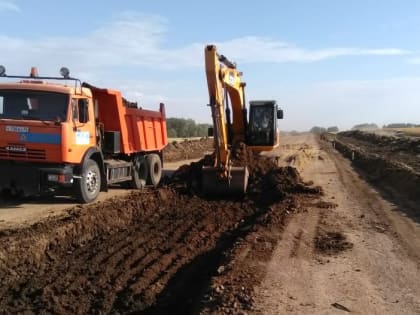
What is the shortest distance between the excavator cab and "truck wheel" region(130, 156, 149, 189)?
395 cm

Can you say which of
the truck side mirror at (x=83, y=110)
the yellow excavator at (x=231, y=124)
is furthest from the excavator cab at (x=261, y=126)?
the truck side mirror at (x=83, y=110)

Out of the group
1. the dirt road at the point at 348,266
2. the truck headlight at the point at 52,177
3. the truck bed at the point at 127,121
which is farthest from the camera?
the truck bed at the point at 127,121

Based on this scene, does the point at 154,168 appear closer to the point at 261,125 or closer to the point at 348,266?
the point at 261,125

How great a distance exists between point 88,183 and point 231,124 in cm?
675

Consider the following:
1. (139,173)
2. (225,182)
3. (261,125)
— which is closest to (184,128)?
(261,125)

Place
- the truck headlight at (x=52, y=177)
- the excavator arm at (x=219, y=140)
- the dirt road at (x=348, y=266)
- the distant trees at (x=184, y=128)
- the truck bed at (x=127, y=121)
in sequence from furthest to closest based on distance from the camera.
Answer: the distant trees at (x=184, y=128) < the truck bed at (x=127, y=121) < the excavator arm at (x=219, y=140) < the truck headlight at (x=52, y=177) < the dirt road at (x=348, y=266)

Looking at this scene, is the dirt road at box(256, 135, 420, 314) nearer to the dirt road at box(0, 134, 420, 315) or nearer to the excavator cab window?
the dirt road at box(0, 134, 420, 315)

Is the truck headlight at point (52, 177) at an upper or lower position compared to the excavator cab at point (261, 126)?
lower

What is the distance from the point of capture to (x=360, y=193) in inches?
598

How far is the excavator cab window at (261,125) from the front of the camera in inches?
722

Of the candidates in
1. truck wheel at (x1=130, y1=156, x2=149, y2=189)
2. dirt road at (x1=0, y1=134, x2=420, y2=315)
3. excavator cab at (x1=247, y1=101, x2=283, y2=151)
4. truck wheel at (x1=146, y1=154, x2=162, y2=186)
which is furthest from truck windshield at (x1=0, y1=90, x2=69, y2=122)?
excavator cab at (x1=247, y1=101, x2=283, y2=151)

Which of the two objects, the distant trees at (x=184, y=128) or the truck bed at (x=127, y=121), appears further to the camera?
the distant trees at (x=184, y=128)

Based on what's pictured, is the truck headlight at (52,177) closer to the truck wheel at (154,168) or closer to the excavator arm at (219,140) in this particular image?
the excavator arm at (219,140)

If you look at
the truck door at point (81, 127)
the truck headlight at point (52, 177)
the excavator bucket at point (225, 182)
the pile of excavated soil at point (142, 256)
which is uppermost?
the truck door at point (81, 127)
